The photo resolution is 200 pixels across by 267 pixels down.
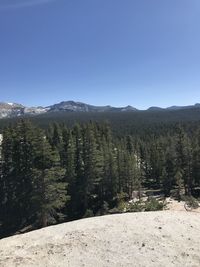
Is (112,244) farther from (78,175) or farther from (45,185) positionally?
(78,175)

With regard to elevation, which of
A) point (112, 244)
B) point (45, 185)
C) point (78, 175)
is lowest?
point (78, 175)

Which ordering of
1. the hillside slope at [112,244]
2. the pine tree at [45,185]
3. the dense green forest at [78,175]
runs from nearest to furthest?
the hillside slope at [112,244], the pine tree at [45,185], the dense green forest at [78,175]

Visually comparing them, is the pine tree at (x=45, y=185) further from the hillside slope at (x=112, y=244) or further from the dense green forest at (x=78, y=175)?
the hillside slope at (x=112, y=244)

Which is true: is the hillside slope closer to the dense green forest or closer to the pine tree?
the pine tree

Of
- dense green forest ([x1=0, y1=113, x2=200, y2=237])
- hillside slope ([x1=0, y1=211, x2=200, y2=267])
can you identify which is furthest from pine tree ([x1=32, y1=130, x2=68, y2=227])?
hillside slope ([x1=0, y1=211, x2=200, y2=267])

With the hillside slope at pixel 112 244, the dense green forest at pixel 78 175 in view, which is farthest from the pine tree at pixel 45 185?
the hillside slope at pixel 112 244

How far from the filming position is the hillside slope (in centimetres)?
1808

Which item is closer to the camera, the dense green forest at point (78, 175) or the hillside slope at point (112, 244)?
the hillside slope at point (112, 244)

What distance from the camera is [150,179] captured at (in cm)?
8975

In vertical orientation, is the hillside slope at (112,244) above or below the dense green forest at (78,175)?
above

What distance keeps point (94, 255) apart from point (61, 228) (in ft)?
16.0

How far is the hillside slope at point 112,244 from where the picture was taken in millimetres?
18078

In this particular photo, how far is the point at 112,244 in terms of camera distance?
64.6ft

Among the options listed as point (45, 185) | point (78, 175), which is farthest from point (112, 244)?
point (78, 175)
